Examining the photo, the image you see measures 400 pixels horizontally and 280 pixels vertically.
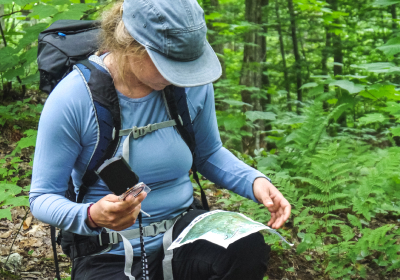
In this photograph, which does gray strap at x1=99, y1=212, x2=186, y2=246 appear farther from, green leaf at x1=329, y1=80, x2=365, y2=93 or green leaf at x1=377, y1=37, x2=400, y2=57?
green leaf at x1=377, y1=37, x2=400, y2=57

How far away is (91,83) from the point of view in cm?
155

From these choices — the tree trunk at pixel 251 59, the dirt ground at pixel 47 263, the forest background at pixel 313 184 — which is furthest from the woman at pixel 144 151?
the tree trunk at pixel 251 59

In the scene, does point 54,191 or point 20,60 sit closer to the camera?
point 54,191

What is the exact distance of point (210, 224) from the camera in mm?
1569

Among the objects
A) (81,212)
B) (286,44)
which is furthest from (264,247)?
(286,44)

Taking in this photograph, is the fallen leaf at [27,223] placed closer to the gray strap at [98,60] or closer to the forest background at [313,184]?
the forest background at [313,184]

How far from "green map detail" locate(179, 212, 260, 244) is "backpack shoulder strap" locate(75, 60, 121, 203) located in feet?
1.63

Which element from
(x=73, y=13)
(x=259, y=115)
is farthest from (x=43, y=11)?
(x=259, y=115)

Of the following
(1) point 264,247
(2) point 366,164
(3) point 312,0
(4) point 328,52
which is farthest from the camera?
(4) point 328,52

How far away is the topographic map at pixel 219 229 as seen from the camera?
1.42 meters

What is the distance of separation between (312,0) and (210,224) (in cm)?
462

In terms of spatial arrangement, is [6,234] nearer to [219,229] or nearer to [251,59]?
[219,229]

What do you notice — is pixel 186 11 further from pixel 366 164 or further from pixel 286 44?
pixel 286 44

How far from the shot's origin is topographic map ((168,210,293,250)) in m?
1.42
